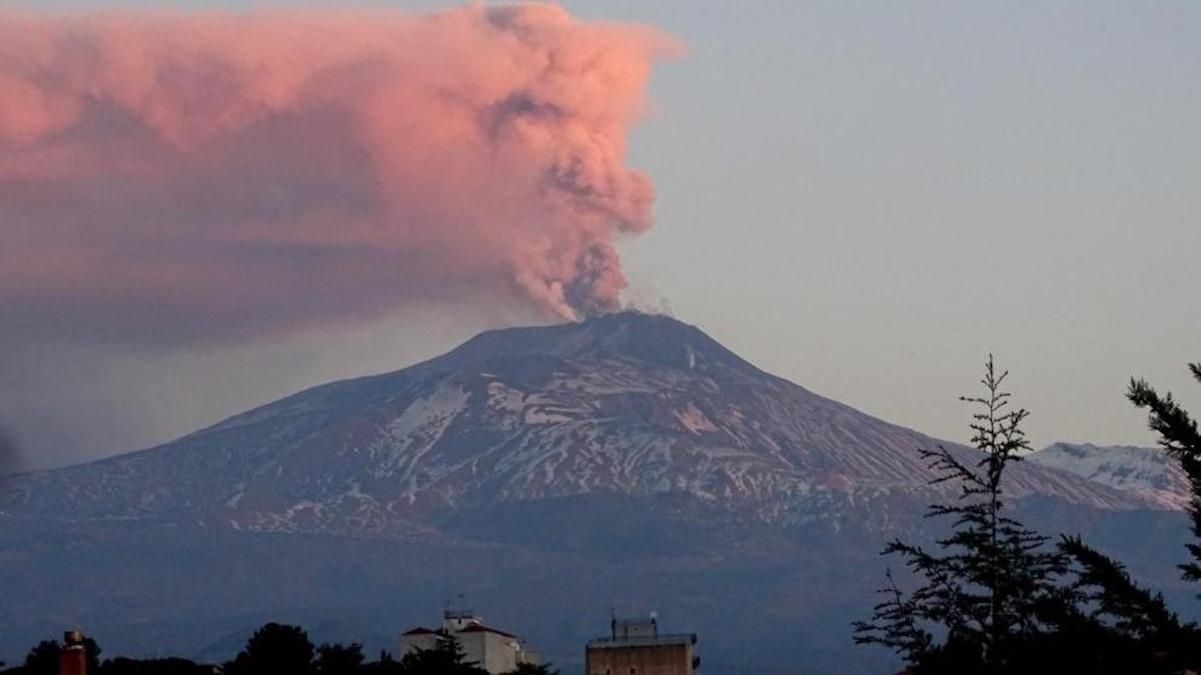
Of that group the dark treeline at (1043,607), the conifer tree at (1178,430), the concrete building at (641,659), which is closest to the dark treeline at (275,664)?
the concrete building at (641,659)

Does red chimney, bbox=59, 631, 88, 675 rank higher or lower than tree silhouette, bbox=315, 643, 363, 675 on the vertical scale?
lower

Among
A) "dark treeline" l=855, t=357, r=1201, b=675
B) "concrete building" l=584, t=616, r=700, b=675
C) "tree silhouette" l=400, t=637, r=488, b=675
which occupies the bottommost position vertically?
"dark treeline" l=855, t=357, r=1201, b=675

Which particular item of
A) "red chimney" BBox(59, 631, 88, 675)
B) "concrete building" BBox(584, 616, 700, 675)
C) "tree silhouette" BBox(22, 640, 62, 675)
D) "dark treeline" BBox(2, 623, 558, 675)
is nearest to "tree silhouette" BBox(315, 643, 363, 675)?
"dark treeline" BBox(2, 623, 558, 675)

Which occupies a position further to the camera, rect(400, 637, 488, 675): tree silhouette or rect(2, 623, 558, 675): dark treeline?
rect(400, 637, 488, 675): tree silhouette

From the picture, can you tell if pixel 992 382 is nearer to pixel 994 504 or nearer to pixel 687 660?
pixel 994 504

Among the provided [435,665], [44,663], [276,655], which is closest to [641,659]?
[435,665]

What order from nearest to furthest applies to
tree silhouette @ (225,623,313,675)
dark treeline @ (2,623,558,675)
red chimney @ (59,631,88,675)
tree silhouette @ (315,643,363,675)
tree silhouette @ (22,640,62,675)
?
red chimney @ (59,631,88,675) < tree silhouette @ (22,640,62,675) < dark treeline @ (2,623,558,675) < tree silhouette @ (225,623,313,675) < tree silhouette @ (315,643,363,675)

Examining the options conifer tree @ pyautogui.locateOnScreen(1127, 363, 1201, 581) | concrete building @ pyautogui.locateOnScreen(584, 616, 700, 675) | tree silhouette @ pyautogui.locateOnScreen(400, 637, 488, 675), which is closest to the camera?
conifer tree @ pyautogui.locateOnScreen(1127, 363, 1201, 581)

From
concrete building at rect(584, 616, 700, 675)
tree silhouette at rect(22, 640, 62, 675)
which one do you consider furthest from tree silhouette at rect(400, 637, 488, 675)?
concrete building at rect(584, 616, 700, 675)

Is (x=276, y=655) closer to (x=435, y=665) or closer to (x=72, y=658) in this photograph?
(x=435, y=665)

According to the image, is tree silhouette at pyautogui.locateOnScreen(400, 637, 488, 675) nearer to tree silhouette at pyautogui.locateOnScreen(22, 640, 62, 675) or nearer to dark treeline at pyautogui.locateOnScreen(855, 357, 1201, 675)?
tree silhouette at pyautogui.locateOnScreen(22, 640, 62, 675)

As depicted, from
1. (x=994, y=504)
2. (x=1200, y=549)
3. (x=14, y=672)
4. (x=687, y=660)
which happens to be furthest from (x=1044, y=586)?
(x=687, y=660)
